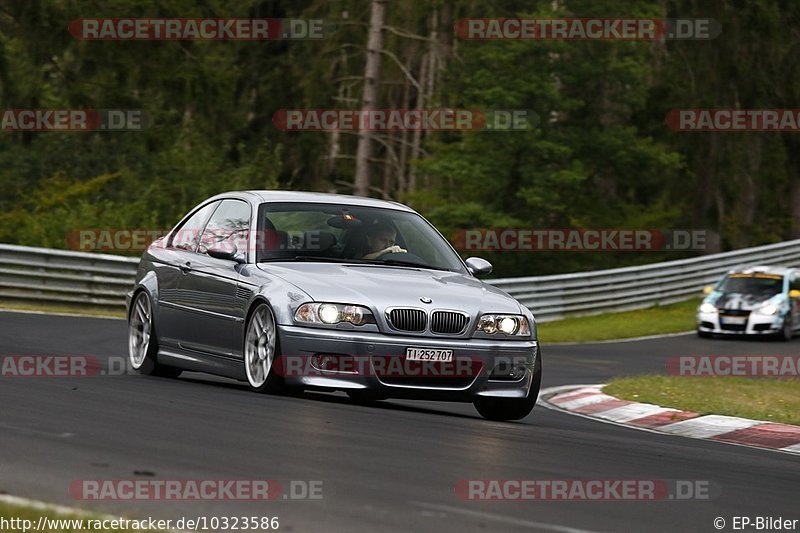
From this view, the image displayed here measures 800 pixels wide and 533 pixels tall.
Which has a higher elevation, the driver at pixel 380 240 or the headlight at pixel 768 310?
the driver at pixel 380 240

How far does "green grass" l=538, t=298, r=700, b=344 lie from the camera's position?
27.1 m

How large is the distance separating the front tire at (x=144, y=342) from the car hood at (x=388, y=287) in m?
1.82

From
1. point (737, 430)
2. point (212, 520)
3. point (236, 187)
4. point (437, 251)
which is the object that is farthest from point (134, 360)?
point (236, 187)

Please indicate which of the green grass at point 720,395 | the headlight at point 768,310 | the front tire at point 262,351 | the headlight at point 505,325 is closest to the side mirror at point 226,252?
the front tire at point 262,351

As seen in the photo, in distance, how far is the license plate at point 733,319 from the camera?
1095 inches

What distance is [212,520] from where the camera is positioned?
19.3 ft

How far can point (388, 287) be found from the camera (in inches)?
418

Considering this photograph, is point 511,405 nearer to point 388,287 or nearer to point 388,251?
point 388,287

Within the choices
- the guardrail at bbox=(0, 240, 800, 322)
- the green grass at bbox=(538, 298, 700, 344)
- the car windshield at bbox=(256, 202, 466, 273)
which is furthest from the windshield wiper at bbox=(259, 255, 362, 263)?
the green grass at bbox=(538, 298, 700, 344)

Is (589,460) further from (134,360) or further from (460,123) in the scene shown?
(460,123)
